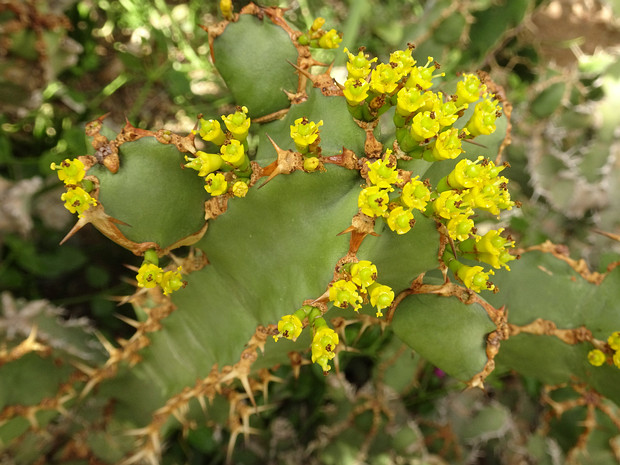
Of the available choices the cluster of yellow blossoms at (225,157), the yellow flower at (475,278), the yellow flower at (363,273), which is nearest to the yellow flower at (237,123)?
the cluster of yellow blossoms at (225,157)

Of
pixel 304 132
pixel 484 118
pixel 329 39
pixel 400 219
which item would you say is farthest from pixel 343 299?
pixel 329 39

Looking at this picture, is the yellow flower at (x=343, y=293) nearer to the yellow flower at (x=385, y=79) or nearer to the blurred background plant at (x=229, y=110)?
the yellow flower at (x=385, y=79)

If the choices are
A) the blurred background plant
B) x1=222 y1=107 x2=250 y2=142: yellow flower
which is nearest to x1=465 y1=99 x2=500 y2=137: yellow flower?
x1=222 y1=107 x2=250 y2=142: yellow flower

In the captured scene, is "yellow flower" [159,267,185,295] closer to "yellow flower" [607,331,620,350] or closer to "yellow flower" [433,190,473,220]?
"yellow flower" [433,190,473,220]

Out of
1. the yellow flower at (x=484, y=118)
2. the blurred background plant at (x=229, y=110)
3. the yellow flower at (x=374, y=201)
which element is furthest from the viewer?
the blurred background plant at (x=229, y=110)

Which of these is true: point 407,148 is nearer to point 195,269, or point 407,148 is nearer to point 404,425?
point 195,269

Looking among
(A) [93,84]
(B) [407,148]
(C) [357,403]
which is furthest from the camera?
(A) [93,84]

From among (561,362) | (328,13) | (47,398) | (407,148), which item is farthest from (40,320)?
(328,13)
